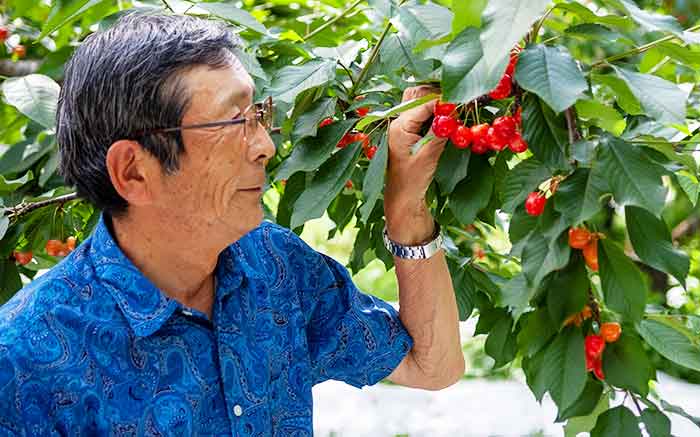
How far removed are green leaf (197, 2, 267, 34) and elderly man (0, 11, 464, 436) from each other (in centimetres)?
17

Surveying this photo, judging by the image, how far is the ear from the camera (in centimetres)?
148

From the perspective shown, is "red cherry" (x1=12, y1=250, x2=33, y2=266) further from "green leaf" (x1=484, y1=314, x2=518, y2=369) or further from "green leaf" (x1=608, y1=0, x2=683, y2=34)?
"green leaf" (x1=608, y1=0, x2=683, y2=34)

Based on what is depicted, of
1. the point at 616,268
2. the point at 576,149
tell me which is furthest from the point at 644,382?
the point at 576,149

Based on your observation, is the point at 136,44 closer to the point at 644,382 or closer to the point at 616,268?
the point at 616,268

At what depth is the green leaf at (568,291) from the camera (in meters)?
1.33

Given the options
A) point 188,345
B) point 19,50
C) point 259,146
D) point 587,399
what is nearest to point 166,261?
point 188,345

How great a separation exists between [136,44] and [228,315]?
44 centimetres

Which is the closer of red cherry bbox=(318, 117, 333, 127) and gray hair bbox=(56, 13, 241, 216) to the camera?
gray hair bbox=(56, 13, 241, 216)

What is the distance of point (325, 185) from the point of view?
1609 millimetres

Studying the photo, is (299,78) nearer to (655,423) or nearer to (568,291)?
(568,291)

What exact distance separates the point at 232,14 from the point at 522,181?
67cm

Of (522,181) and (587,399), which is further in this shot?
(587,399)

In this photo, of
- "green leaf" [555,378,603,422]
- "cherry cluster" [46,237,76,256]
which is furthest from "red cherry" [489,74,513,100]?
"cherry cluster" [46,237,76,256]

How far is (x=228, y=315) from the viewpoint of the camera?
161 centimetres
